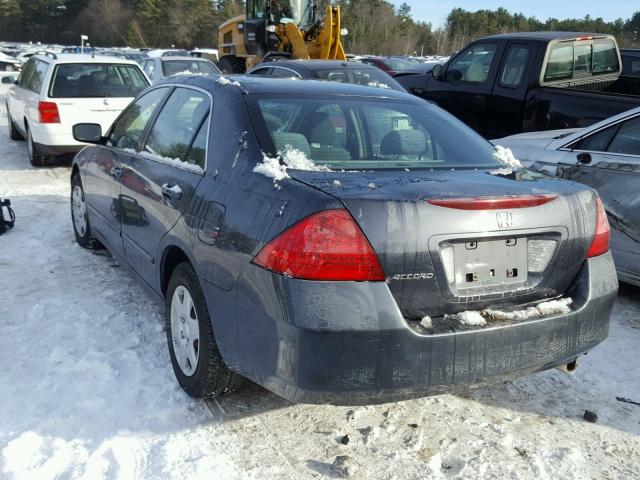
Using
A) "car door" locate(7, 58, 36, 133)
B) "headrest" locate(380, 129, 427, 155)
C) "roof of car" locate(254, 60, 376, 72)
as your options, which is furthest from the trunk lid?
"car door" locate(7, 58, 36, 133)

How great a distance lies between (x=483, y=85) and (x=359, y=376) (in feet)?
23.6

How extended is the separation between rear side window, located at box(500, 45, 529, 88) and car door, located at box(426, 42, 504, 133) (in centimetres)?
14

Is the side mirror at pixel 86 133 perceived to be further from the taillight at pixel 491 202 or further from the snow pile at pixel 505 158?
the taillight at pixel 491 202

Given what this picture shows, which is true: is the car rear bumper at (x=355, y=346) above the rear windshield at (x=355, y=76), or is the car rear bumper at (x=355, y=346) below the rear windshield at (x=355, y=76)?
below

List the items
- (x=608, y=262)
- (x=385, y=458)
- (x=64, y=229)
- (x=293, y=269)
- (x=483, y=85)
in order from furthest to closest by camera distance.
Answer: (x=483, y=85) → (x=64, y=229) → (x=608, y=262) → (x=385, y=458) → (x=293, y=269)

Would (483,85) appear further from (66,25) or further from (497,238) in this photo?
(66,25)

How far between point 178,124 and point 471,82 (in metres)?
6.27

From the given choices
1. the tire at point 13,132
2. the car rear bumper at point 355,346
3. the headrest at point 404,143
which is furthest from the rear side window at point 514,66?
the tire at point 13,132

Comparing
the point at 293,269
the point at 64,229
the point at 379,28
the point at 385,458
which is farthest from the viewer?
the point at 379,28

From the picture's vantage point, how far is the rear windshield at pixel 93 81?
927 cm

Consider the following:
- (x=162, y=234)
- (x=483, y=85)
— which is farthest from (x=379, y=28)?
(x=162, y=234)

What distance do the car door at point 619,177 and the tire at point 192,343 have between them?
3.13 metres

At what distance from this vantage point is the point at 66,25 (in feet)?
310

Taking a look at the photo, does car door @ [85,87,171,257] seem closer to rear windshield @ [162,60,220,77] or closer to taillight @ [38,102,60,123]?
taillight @ [38,102,60,123]
